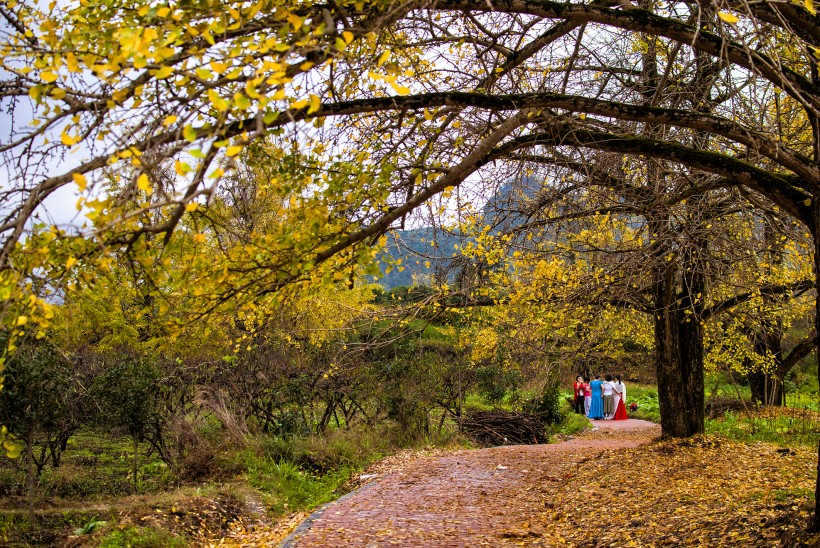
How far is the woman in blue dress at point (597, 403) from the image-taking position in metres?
19.9

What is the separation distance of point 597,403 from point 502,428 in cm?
670

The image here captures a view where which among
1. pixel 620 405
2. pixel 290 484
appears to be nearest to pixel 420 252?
pixel 290 484

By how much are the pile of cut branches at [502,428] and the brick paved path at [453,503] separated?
7.84 feet

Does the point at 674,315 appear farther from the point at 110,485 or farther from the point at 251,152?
the point at 110,485

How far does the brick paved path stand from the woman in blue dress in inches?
343

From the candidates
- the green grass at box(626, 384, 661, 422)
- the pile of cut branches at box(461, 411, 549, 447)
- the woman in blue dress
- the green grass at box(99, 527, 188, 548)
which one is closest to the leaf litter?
the green grass at box(99, 527, 188, 548)

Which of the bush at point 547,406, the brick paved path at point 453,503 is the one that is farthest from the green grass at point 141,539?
the bush at point 547,406

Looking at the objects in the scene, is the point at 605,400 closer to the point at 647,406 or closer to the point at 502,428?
the point at 647,406

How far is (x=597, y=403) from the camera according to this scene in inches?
784

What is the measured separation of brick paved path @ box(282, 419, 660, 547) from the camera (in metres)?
6.14

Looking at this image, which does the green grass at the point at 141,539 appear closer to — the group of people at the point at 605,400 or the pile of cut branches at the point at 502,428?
the pile of cut branches at the point at 502,428

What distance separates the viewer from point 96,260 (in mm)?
3141

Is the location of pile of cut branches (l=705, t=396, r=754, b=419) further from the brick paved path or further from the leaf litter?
the leaf litter

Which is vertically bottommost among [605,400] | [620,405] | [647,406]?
[647,406]
